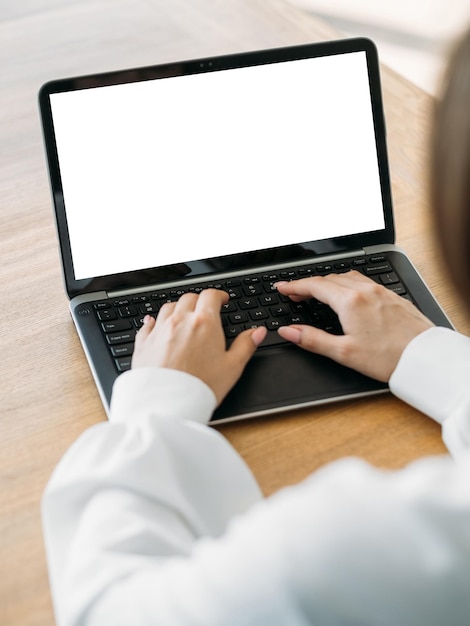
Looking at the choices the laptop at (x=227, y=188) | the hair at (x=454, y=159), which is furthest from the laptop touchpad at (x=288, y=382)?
the hair at (x=454, y=159)

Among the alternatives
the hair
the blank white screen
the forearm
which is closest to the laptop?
the blank white screen

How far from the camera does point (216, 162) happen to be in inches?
36.8

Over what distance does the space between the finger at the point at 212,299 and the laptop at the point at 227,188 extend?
2 cm

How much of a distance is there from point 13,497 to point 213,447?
7.6 inches

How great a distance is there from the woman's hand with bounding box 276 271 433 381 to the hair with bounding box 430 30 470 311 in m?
0.32

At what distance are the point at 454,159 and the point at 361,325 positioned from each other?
0.39 metres

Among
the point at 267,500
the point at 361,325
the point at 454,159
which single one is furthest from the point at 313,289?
the point at 454,159

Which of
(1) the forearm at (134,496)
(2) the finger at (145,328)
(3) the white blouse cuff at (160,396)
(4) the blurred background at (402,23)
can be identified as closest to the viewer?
(1) the forearm at (134,496)

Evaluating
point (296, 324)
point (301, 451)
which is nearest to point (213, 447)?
point (301, 451)

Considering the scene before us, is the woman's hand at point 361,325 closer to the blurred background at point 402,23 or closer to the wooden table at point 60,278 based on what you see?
the wooden table at point 60,278

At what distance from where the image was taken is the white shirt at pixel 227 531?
0.48 metres

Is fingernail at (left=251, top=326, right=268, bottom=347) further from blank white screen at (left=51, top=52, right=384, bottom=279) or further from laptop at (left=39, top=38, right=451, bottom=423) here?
blank white screen at (left=51, top=52, right=384, bottom=279)

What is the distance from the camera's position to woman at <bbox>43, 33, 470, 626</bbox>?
48cm

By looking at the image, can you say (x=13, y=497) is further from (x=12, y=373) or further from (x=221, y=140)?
(x=221, y=140)
